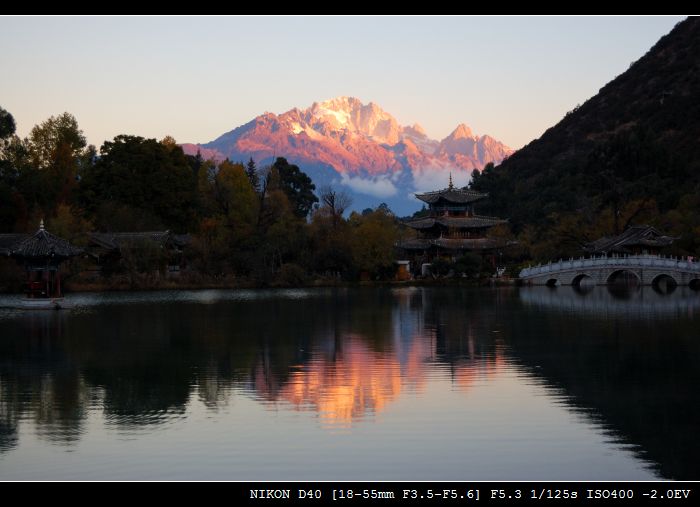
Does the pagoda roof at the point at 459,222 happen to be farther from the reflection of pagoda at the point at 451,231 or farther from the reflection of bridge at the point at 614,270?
the reflection of bridge at the point at 614,270

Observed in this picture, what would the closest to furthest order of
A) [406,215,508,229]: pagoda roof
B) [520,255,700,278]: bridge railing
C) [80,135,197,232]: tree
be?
1. [520,255,700,278]: bridge railing
2. [80,135,197,232]: tree
3. [406,215,508,229]: pagoda roof

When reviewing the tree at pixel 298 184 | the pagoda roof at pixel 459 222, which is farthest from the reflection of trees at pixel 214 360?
the tree at pixel 298 184

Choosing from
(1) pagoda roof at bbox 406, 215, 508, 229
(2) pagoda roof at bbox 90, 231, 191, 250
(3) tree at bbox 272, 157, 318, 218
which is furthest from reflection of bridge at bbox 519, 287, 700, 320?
(3) tree at bbox 272, 157, 318, 218

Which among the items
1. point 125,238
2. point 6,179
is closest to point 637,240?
point 125,238

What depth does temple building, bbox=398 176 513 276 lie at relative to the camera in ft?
253

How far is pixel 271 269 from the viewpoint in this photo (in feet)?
224

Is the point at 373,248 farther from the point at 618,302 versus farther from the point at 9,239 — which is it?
the point at 618,302

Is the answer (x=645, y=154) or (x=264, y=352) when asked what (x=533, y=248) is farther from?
(x=264, y=352)

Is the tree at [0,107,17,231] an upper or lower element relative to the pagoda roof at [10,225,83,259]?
upper

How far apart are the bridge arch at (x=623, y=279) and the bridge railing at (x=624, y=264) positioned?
142 cm

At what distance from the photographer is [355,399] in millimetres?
17734

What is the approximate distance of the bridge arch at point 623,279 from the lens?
6280cm

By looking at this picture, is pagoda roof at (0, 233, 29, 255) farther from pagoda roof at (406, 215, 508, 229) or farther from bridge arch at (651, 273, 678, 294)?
bridge arch at (651, 273, 678, 294)

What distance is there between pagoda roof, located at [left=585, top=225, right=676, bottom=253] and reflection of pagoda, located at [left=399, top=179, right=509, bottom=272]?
13416mm
